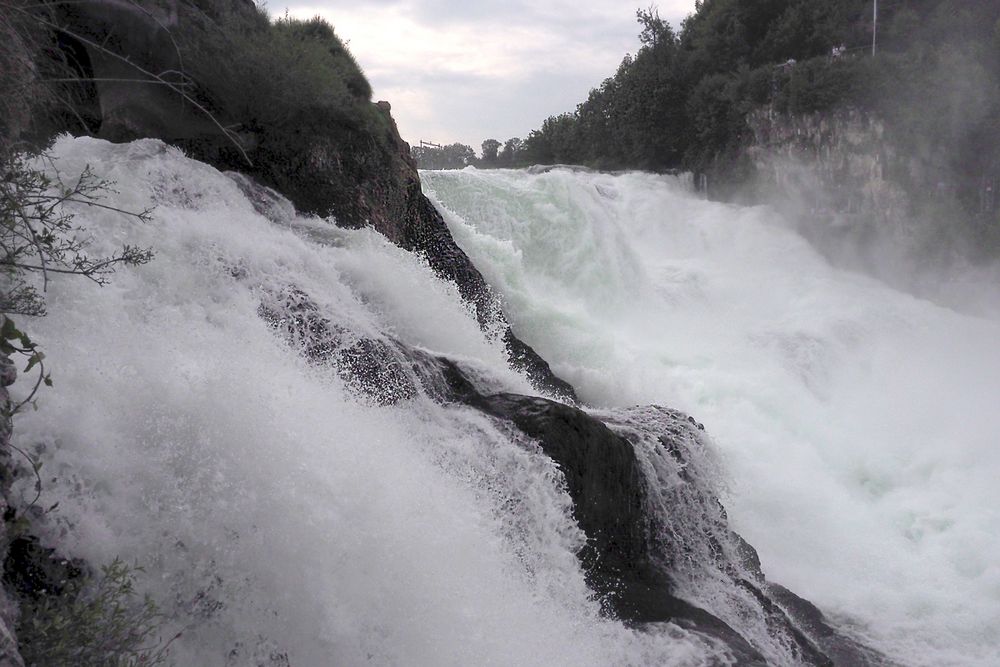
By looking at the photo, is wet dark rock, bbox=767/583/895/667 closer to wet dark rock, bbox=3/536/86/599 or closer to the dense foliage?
wet dark rock, bbox=3/536/86/599

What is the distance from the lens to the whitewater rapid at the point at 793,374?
28.4 feet

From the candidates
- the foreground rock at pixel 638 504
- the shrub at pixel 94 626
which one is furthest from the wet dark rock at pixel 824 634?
the shrub at pixel 94 626

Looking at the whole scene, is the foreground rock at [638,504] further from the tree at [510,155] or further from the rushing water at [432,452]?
the tree at [510,155]

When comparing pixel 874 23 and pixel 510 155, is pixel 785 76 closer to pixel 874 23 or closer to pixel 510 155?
pixel 874 23

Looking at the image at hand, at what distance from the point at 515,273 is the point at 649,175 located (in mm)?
10370

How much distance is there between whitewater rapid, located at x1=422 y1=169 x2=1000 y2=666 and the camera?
8.66 meters

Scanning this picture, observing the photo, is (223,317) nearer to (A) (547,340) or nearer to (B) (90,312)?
Answer: (B) (90,312)

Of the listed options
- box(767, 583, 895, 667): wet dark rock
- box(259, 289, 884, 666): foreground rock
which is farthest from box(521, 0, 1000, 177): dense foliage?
box(259, 289, 884, 666): foreground rock

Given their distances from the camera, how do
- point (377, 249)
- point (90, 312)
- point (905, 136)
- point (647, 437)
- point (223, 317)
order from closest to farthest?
point (90, 312), point (223, 317), point (647, 437), point (377, 249), point (905, 136)

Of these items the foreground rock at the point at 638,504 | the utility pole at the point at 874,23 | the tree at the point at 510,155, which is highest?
the utility pole at the point at 874,23

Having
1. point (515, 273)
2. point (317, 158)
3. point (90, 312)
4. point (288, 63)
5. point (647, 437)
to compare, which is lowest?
point (647, 437)

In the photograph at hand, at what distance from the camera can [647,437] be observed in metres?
7.10

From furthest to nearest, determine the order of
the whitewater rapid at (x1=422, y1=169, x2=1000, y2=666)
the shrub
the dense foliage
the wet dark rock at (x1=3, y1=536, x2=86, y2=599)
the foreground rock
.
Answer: the dense foliage < the whitewater rapid at (x1=422, y1=169, x2=1000, y2=666) < the foreground rock < the wet dark rock at (x1=3, y1=536, x2=86, y2=599) < the shrub

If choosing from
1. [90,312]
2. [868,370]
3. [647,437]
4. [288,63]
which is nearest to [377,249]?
[288,63]
